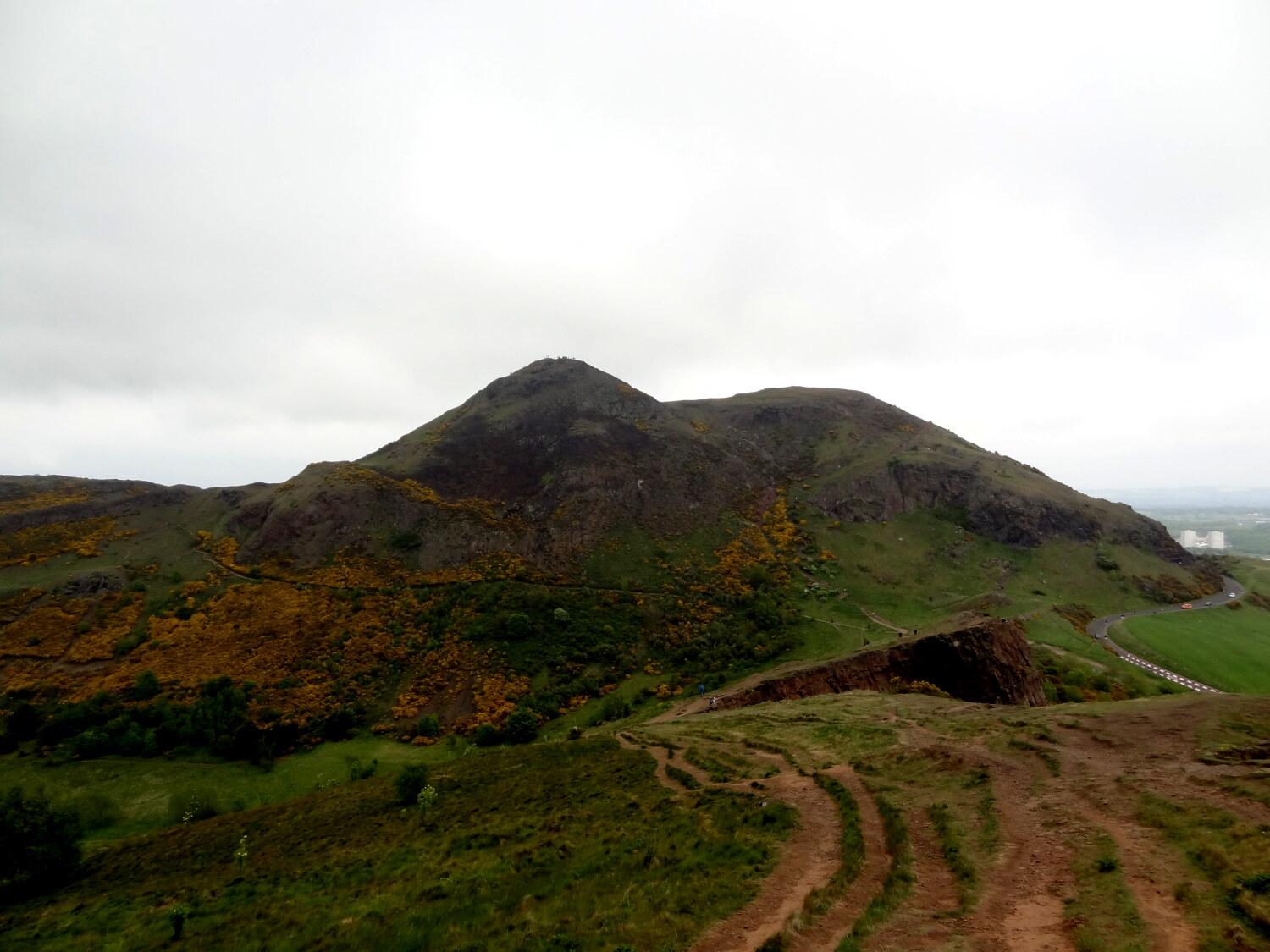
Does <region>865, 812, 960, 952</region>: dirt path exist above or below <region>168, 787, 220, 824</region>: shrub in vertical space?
above

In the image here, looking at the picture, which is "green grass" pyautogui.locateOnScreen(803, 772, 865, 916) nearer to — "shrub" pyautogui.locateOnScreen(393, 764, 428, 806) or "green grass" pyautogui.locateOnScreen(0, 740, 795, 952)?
"green grass" pyautogui.locateOnScreen(0, 740, 795, 952)

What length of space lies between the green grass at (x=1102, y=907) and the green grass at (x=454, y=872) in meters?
7.97

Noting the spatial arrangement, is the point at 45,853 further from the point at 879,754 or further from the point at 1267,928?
the point at 1267,928

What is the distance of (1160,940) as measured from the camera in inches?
432

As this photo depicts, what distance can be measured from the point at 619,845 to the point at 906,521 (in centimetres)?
8616

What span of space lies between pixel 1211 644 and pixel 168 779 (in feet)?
353

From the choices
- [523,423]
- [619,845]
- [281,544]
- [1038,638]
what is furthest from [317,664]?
[1038,638]

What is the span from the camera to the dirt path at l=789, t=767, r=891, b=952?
12688 millimetres

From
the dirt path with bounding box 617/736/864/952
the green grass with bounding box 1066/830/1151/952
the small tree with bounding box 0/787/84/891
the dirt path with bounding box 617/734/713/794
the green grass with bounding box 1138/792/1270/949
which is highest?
the green grass with bounding box 1138/792/1270/949

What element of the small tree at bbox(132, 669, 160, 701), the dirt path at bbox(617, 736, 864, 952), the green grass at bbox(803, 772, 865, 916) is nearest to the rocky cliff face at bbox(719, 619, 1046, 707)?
the dirt path at bbox(617, 736, 864, 952)

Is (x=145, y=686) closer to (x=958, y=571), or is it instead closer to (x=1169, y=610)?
(x=958, y=571)

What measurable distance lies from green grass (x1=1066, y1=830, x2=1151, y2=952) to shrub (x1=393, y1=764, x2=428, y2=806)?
29442 mm

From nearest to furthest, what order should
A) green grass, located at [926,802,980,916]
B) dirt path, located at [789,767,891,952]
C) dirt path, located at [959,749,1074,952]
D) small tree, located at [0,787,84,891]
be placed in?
1. dirt path, located at [959,749,1074,952]
2. dirt path, located at [789,767,891,952]
3. green grass, located at [926,802,980,916]
4. small tree, located at [0,787,84,891]

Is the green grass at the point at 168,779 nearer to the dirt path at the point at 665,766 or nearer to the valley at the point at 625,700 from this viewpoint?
the valley at the point at 625,700
